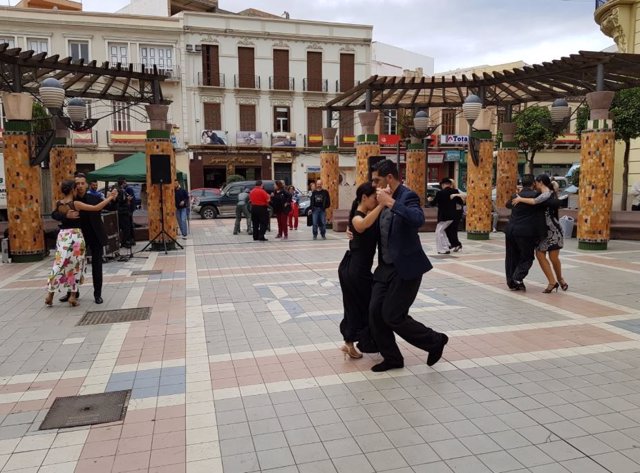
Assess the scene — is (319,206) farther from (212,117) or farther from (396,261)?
(212,117)

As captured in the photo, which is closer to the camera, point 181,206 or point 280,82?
point 181,206

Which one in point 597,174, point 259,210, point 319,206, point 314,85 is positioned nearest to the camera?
point 597,174

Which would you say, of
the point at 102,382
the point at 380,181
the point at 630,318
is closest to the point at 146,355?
the point at 102,382

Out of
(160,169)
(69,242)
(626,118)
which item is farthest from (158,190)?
(626,118)

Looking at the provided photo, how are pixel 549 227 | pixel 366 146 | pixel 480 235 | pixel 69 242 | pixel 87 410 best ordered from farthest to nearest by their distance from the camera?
1. pixel 366 146
2. pixel 480 235
3. pixel 549 227
4. pixel 69 242
5. pixel 87 410

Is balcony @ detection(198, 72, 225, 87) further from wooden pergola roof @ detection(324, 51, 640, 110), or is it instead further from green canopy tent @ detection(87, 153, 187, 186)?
green canopy tent @ detection(87, 153, 187, 186)

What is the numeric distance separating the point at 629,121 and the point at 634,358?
14589mm

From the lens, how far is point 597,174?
1165 cm

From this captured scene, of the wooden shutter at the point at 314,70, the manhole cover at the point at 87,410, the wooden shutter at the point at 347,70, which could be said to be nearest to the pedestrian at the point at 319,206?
the manhole cover at the point at 87,410

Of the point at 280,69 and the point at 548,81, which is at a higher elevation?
the point at 280,69

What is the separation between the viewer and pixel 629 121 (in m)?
17.1

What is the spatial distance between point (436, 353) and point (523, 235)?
3.37m

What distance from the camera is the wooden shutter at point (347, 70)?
34219 millimetres

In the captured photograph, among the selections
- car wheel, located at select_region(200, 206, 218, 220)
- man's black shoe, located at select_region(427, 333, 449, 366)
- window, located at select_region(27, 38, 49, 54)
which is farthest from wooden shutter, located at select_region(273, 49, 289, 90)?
man's black shoe, located at select_region(427, 333, 449, 366)
